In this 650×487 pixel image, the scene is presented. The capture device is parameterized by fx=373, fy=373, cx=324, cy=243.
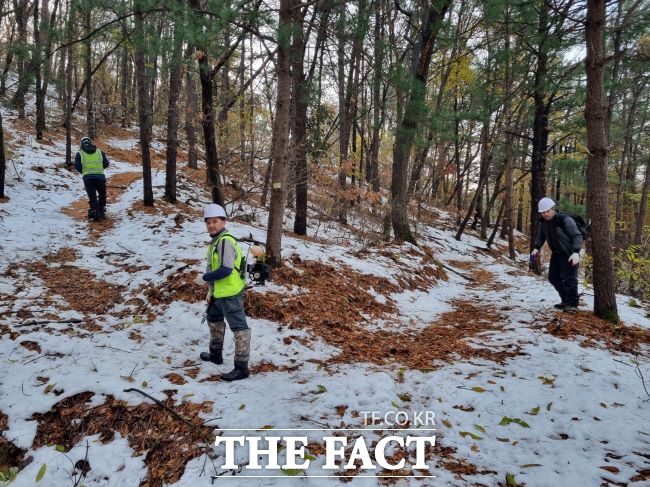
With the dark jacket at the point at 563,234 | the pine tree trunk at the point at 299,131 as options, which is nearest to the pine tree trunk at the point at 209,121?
the pine tree trunk at the point at 299,131

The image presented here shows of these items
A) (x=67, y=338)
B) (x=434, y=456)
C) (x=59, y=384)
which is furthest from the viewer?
(x=67, y=338)

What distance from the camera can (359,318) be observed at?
662 centimetres

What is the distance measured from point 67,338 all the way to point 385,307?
204 inches

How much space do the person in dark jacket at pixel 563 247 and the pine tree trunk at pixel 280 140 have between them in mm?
4497

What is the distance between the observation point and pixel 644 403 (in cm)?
370

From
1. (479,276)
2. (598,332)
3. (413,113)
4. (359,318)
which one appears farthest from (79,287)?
(479,276)

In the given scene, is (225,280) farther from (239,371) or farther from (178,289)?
(178,289)

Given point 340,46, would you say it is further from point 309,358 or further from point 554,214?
point 309,358

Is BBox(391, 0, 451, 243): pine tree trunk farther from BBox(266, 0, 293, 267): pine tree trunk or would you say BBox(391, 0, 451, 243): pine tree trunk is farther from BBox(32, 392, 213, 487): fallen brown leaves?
BBox(32, 392, 213, 487): fallen brown leaves

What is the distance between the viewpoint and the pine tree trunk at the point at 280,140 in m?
6.26

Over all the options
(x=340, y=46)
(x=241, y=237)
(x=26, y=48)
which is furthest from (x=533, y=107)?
Result: (x=26, y=48)

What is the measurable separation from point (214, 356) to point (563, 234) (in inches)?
234

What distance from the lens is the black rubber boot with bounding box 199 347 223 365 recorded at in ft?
15.5

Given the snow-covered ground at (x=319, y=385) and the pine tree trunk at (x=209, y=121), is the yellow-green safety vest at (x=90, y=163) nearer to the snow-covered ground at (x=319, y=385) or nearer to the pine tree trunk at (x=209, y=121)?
the snow-covered ground at (x=319, y=385)
